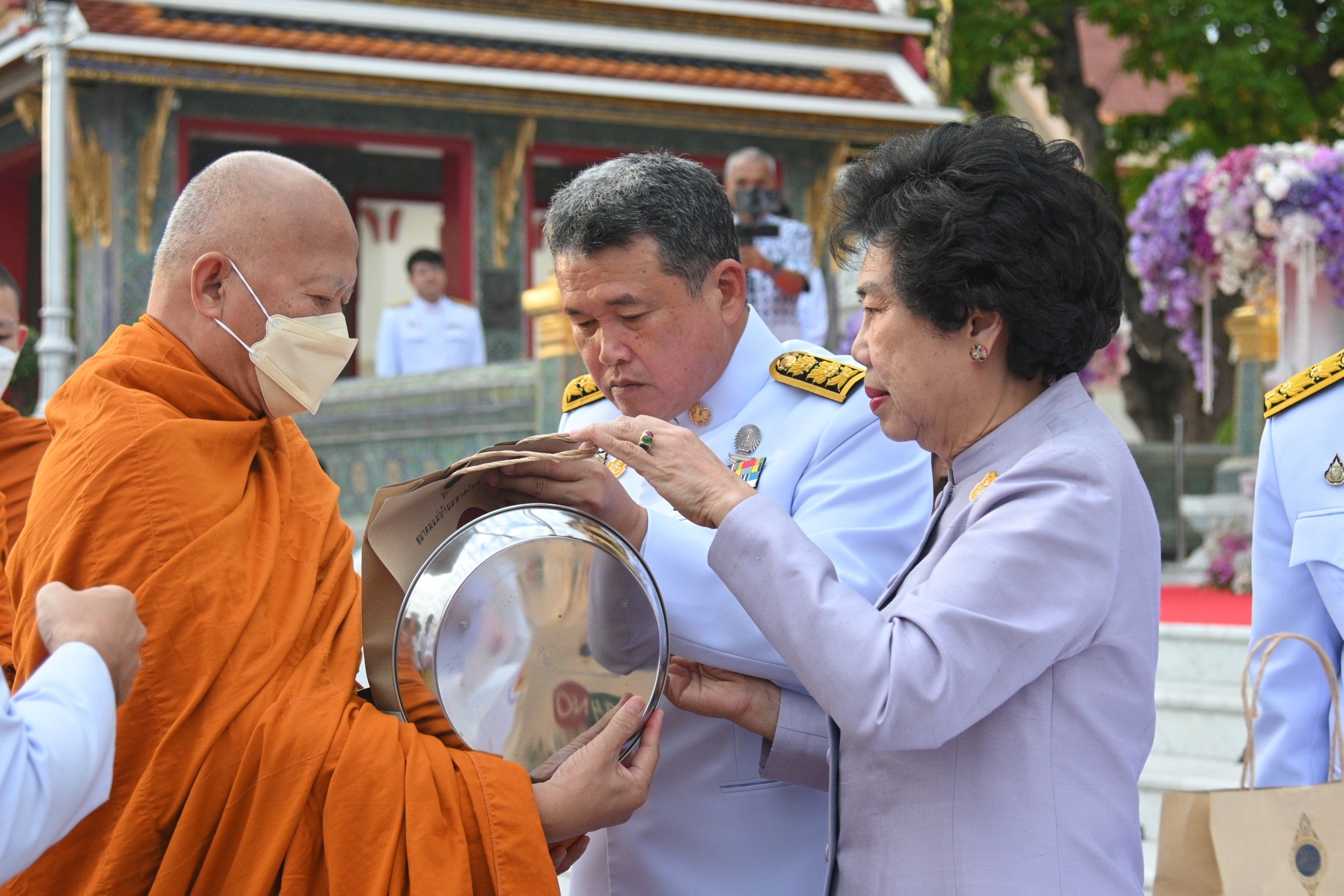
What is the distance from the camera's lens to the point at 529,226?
13391mm

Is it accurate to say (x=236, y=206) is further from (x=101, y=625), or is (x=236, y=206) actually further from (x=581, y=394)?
(x=581, y=394)

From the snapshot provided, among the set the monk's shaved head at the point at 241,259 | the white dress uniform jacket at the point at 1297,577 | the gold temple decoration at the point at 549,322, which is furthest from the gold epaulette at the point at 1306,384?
the gold temple decoration at the point at 549,322

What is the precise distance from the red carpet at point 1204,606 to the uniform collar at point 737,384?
4.58 metres

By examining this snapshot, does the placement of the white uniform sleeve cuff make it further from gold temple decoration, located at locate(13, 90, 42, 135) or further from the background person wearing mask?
gold temple decoration, located at locate(13, 90, 42, 135)

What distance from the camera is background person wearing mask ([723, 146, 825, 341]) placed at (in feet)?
21.9

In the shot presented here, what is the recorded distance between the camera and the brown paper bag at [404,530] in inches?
80.8

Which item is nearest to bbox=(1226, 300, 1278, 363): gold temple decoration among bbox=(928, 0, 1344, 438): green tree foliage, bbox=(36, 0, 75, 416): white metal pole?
bbox=(928, 0, 1344, 438): green tree foliage

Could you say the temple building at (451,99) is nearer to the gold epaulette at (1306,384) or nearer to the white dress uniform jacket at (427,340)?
the white dress uniform jacket at (427,340)

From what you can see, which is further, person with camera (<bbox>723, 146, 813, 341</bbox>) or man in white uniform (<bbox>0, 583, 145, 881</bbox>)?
person with camera (<bbox>723, 146, 813, 341</bbox>)

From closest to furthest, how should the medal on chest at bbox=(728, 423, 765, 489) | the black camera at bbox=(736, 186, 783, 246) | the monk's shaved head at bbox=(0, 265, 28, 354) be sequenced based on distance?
the medal on chest at bbox=(728, 423, 765, 489) → the monk's shaved head at bbox=(0, 265, 28, 354) → the black camera at bbox=(736, 186, 783, 246)

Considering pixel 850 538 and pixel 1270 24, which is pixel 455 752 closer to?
pixel 850 538

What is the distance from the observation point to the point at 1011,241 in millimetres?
1920

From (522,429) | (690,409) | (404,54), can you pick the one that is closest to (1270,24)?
(404,54)

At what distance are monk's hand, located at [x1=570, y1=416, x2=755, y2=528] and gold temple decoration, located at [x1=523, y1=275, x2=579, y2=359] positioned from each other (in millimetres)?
5201
